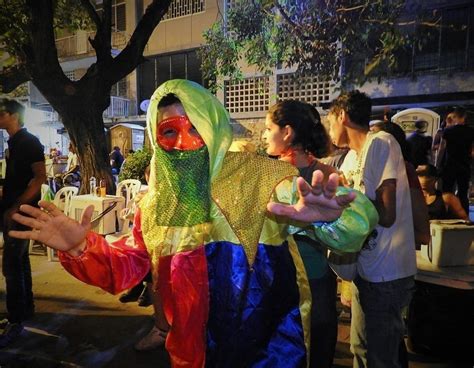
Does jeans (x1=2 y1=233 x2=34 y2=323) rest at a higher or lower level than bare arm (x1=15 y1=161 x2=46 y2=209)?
lower

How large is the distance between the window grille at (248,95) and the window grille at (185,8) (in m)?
3.65

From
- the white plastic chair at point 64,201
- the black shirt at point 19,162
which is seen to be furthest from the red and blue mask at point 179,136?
the white plastic chair at point 64,201

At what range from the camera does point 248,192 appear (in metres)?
1.32

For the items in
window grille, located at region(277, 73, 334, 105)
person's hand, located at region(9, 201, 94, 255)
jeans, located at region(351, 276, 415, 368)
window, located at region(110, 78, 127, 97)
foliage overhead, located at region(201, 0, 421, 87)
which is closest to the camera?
person's hand, located at region(9, 201, 94, 255)

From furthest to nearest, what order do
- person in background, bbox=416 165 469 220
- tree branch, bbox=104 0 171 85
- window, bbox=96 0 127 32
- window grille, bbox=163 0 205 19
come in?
window, bbox=96 0 127 32
window grille, bbox=163 0 205 19
tree branch, bbox=104 0 171 85
person in background, bbox=416 165 469 220

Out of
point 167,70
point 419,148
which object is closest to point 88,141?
point 419,148

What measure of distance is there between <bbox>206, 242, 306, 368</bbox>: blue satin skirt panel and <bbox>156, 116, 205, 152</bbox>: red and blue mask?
14.9 inches

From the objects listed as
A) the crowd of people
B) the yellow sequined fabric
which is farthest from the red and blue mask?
the yellow sequined fabric

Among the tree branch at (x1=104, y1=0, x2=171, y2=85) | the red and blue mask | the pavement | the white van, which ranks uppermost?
the tree branch at (x1=104, y1=0, x2=171, y2=85)

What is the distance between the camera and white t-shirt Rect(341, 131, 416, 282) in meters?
1.91

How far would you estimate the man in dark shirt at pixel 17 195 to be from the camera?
11.0ft

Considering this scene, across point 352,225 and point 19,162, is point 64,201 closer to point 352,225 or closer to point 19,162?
point 19,162

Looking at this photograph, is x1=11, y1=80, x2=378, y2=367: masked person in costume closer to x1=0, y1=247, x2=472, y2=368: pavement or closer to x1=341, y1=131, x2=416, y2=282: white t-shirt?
x1=341, y1=131, x2=416, y2=282: white t-shirt

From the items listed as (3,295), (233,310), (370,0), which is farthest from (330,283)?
(370,0)
